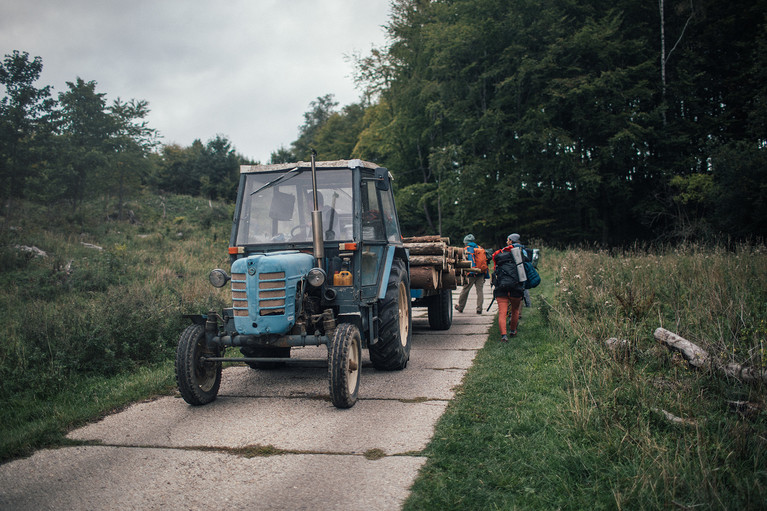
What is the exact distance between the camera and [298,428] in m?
4.74

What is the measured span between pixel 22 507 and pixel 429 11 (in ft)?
120

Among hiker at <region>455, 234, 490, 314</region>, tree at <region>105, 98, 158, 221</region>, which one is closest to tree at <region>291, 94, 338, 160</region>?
tree at <region>105, 98, 158, 221</region>

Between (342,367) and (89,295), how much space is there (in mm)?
11762

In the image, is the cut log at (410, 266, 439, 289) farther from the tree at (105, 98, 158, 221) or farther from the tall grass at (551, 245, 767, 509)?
the tree at (105, 98, 158, 221)

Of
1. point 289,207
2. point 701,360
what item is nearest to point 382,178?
point 289,207

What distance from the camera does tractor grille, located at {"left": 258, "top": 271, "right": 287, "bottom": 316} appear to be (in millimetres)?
5098

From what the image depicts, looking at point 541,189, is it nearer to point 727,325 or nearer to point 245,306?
point 727,325

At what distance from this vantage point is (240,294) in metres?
5.20

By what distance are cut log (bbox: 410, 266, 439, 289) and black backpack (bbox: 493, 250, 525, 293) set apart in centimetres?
108

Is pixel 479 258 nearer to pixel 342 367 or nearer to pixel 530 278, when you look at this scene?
pixel 530 278

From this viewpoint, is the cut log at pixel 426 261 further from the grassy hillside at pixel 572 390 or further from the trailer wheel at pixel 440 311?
the grassy hillside at pixel 572 390

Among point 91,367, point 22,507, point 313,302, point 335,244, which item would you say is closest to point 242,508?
point 22,507

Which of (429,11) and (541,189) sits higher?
(429,11)

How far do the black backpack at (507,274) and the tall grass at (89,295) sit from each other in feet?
16.6
